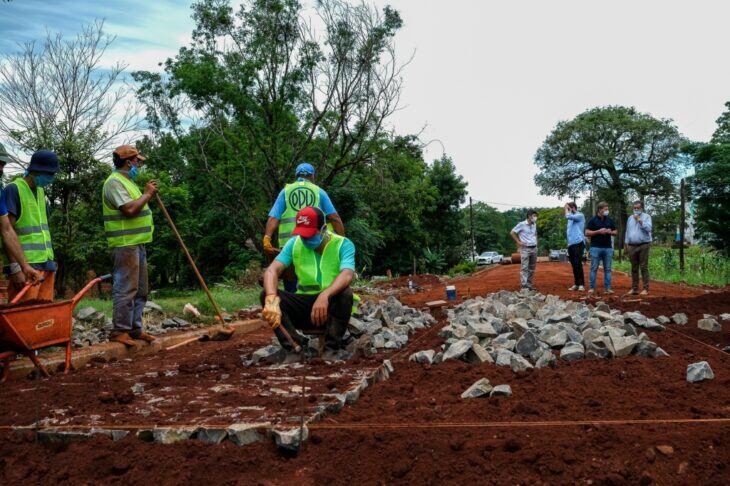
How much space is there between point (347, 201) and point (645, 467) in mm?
16704

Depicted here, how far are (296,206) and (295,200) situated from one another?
0.06 meters

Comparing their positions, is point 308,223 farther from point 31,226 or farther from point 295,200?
point 31,226

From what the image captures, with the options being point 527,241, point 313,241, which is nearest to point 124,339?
point 313,241

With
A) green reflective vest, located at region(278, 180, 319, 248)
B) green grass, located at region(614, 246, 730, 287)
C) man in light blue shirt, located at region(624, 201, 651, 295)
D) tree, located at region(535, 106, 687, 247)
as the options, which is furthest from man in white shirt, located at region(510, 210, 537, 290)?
tree, located at region(535, 106, 687, 247)

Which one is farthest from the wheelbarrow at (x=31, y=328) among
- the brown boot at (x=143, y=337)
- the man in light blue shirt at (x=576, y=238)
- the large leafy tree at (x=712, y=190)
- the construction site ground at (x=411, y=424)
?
the large leafy tree at (x=712, y=190)

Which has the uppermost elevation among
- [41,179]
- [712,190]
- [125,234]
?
[712,190]

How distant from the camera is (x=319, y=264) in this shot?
15.7ft

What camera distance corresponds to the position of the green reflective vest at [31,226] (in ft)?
15.8

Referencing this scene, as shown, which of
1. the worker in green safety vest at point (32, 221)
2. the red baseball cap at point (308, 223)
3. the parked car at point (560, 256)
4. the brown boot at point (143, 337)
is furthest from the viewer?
the parked car at point (560, 256)

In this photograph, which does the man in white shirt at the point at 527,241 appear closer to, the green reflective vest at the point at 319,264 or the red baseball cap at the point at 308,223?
the green reflective vest at the point at 319,264

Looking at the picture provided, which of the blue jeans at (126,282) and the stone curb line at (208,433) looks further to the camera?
the blue jeans at (126,282)

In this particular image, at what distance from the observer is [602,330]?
460cm

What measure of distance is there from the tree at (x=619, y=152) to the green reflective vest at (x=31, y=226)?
4405 cm

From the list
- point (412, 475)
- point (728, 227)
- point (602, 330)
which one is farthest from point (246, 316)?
point (728, 227)
